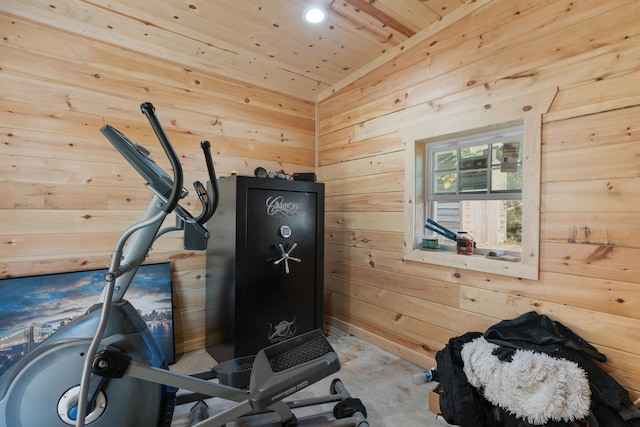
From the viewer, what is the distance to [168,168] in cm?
235

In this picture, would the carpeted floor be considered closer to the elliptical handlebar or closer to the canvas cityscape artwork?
the canvas cityscape artwork

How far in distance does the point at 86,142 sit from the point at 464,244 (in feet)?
8.97

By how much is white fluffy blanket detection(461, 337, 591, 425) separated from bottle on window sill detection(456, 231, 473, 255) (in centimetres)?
74

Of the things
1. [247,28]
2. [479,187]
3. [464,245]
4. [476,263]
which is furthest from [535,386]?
[247,28]

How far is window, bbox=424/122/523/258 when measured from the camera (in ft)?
6.61

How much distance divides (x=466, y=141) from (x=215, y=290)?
222cm

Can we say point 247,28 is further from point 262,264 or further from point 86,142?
point 262,264

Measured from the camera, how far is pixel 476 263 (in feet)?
6.36

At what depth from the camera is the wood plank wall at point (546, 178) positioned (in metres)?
1.44

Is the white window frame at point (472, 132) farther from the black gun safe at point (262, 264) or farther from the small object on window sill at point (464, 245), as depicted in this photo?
the black gun safe at point (262, 264)

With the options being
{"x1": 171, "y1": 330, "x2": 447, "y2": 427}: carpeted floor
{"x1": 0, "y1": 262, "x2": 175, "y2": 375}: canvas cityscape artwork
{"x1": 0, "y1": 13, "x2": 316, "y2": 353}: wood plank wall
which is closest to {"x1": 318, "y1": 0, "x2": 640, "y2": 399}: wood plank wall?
{"x1": 171, "y1": 330, "x2": 447, "y2": 427}: carpeted floor

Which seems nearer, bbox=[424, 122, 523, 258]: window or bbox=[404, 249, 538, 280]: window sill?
bbox=[404, 249, 538, 280]: window sill

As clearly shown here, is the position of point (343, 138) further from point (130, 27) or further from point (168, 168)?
point (130, 27)

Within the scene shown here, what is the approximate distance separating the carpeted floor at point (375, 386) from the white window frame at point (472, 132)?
2.74ft
